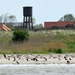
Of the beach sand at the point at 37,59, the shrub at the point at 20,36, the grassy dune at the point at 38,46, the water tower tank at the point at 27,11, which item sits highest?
the water tower tank at the point at 27,11

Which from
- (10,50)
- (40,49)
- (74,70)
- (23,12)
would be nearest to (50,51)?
(40,49)

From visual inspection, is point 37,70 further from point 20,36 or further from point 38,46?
point 20,36

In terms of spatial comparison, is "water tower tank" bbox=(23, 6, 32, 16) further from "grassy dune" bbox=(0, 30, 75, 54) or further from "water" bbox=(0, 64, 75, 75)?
"water" bbox=(0, 64, 75, 75)

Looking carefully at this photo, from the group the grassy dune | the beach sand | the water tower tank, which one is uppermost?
the water tower tank

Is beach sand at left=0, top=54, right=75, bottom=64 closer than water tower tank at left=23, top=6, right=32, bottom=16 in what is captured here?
Yes

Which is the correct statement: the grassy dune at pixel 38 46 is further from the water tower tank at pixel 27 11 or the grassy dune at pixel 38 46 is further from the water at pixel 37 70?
the water tower tank at pixel 27 11

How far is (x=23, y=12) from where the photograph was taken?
6831cm

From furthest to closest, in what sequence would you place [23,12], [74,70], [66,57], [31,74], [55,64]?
1. [23,12]
2. [66,57]
3. [55,64]
4. [74,70]
5. [31,74]

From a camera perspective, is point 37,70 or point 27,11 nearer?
point 37,70

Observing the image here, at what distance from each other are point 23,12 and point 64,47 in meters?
27.4

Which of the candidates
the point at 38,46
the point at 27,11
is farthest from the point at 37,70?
the point at 27,11

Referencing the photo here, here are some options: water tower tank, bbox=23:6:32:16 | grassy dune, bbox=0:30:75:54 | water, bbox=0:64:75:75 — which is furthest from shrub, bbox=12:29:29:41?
water tower tank, bbox=23:6:32:16

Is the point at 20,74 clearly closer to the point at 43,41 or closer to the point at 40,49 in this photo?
the point at 40,49

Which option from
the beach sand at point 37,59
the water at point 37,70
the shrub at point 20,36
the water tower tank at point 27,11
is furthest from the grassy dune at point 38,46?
the water tower tank at point 27,11
